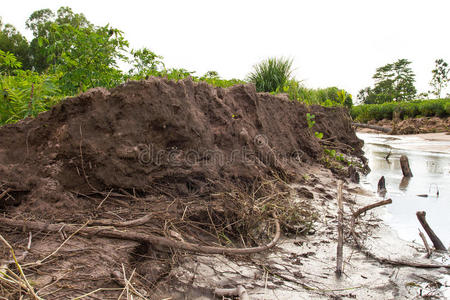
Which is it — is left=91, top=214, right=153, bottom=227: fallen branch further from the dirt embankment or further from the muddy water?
the dirt embankment

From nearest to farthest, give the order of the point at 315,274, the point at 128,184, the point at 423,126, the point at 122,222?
the point at 122,222 → the point at 315,274 → the point at 128,184 → the point at 423,126

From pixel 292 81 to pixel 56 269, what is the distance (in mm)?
9487

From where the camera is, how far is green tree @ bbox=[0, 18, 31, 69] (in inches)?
1099

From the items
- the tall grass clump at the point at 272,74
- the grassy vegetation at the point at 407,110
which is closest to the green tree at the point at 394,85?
the grassy vegetation at the point at 407,110

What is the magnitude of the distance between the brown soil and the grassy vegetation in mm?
23100

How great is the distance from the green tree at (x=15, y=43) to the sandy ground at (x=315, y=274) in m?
30.7

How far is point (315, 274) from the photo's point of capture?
2480 mm

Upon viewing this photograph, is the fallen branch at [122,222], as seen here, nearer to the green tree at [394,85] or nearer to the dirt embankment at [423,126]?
the dirt embankment at [423,126]

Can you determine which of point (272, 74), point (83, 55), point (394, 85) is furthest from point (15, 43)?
point (394, 85)

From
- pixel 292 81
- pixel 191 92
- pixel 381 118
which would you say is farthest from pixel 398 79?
pixel 191 92

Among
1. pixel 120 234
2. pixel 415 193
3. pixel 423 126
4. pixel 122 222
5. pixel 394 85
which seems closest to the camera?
pixel 120 234

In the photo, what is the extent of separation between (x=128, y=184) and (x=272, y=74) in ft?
28.1

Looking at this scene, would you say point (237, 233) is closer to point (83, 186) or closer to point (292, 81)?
point (83, 186)

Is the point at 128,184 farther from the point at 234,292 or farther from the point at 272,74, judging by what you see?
the point at 272,74
